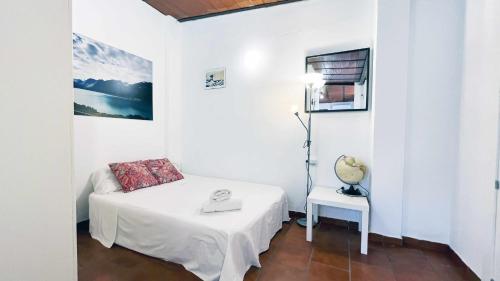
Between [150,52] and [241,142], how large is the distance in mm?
1963

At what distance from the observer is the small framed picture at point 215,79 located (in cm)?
A: 339

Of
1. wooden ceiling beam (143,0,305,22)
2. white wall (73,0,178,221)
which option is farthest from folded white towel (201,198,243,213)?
wooden ceiling beam (143,0,305,22)

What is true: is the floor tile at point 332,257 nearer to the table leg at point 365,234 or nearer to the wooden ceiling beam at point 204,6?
the table leg at point 365,234

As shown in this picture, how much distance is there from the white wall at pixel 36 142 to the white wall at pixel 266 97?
8.01 feet

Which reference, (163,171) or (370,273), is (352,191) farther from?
(163,171)

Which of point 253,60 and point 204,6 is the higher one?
point 204,6

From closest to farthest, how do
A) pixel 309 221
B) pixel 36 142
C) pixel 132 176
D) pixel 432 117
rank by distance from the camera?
pixel 36 142, pixel 432 117, pixel 309 221, pixel 132 176

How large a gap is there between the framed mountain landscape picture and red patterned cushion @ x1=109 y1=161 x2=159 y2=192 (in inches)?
27.5

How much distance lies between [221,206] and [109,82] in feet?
7.15

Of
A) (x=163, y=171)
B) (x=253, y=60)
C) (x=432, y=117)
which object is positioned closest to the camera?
(x=432, y=117)

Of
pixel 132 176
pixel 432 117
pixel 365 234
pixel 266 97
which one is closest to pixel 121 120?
pixel 132 176

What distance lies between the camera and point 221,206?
201cm

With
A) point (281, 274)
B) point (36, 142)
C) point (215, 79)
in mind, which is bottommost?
point (281, 274)

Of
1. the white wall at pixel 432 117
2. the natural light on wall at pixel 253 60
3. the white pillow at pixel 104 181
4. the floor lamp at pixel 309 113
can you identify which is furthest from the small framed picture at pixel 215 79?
the white wall at pixel 432 117
